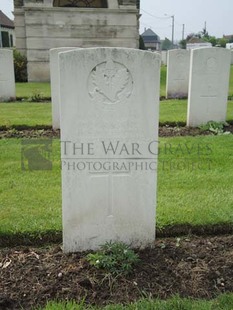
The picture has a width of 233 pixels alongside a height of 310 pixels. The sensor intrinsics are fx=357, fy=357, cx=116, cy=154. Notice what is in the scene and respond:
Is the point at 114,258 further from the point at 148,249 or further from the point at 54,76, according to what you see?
the point at 54,76

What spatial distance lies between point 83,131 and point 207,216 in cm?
170

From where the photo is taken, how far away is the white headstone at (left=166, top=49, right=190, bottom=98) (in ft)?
38.2

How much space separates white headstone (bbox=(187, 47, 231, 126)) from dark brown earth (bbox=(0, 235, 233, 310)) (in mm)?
4858

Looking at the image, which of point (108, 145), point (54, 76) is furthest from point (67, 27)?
point (108, 145)

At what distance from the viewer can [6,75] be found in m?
11.0

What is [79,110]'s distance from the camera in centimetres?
273

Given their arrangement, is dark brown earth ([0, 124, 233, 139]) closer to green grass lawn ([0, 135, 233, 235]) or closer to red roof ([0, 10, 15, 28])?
green grass lawn ([0, 135, 233, 235])

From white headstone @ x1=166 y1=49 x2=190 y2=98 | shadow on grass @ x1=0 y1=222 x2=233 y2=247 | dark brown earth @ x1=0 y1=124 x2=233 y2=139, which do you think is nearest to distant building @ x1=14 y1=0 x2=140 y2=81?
white headstone @ x1=166 y1=49 x2=190 y2=98

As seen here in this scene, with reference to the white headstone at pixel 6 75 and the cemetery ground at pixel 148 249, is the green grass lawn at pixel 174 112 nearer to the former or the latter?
the cemetery ground at pixel 148 249

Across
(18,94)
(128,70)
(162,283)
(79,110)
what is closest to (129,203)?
(162,283)

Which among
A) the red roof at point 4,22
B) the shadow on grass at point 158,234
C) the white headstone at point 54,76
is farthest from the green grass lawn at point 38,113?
the red roof at point 4,22

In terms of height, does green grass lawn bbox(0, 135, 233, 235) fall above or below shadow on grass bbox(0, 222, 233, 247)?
above

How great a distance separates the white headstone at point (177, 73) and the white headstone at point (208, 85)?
4.23 m

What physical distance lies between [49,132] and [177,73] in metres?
6.13
